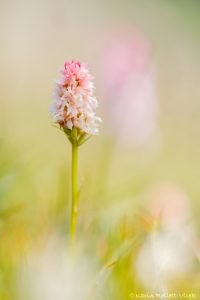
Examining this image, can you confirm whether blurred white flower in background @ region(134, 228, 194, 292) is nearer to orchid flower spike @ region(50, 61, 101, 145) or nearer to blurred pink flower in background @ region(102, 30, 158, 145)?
orchid flower spike @ region(50, 61, 101, 145)

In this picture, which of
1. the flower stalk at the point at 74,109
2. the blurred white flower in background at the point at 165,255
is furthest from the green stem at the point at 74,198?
the blurred white flower in background at the point at 165,255

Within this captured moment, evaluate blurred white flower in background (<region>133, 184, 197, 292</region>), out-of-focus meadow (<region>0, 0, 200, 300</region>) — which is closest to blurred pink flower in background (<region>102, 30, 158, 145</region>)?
out-of-focus meadow (<region>0, 0, 200, 300</region>)

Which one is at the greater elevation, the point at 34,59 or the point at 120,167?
the point at 34,59

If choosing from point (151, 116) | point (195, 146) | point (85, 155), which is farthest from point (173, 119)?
point (151, 116)

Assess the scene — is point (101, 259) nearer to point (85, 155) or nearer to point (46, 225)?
point (46, 225)

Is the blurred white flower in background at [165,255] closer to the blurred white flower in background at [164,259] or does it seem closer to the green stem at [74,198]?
the blurred white flower in background at [164,259]
